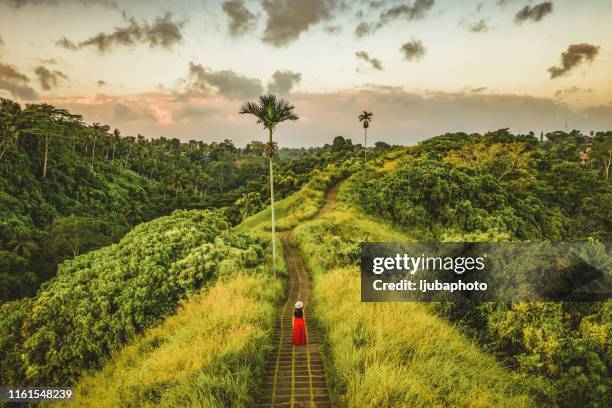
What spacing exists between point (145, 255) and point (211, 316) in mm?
9506

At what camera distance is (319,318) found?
11.2 metres

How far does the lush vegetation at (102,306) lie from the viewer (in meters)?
14.1

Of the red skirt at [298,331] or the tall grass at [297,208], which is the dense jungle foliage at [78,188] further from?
the red skirt at [298,331]

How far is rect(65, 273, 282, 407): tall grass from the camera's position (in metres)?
6.14

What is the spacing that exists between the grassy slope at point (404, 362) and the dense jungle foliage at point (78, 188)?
10.7 metres

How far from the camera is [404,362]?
7.00m

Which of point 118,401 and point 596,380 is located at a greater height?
point 596,380

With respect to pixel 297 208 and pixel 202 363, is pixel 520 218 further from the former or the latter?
pixel 202 363

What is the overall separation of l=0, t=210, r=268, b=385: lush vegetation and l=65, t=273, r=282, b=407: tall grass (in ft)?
9.12

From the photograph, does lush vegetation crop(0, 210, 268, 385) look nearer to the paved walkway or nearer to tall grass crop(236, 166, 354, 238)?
the paved walkway

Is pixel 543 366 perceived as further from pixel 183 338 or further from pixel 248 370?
pixel 183 338

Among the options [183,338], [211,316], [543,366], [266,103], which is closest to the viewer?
[543,366]

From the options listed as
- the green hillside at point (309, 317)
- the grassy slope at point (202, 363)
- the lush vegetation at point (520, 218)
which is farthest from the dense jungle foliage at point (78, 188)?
the lush vegetation at point (520, 218)

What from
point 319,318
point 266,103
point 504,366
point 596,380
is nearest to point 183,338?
point 319,318
